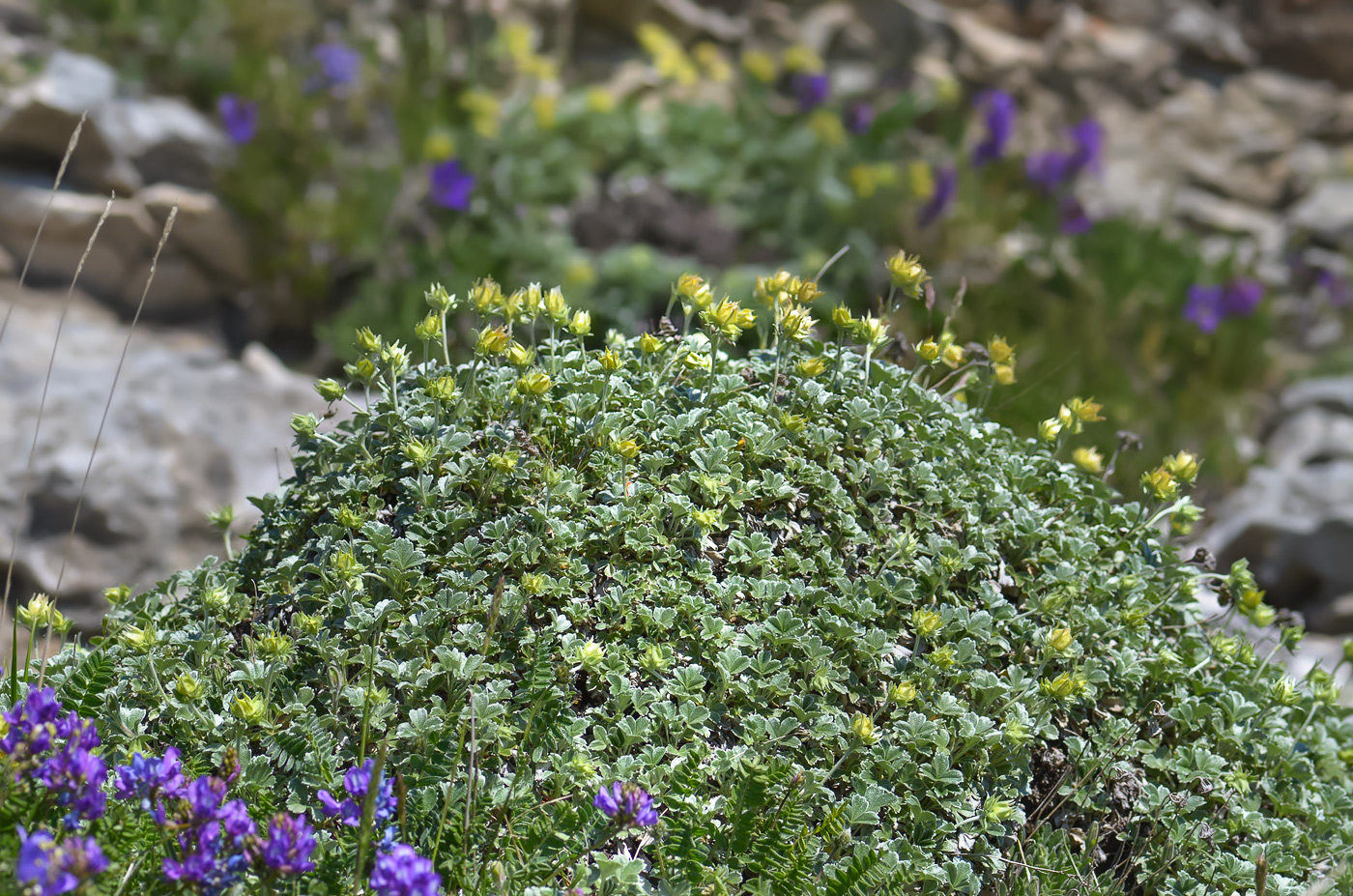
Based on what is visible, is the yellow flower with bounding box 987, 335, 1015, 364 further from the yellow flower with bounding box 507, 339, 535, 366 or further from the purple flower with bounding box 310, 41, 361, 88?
the purple flower with bounding box 310, 41, 361, 88

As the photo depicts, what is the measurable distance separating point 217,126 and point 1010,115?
4.73 metres

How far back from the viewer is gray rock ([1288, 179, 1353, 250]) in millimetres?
7492

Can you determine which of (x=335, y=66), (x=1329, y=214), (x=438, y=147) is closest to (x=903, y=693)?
(x=438, y=147)

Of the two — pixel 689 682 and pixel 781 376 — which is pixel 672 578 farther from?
pixel 781 376

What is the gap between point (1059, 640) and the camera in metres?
2.04

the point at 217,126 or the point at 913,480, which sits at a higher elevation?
the point at 913,480

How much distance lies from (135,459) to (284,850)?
322 centimetres

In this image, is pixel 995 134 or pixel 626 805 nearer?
pixel 626 805

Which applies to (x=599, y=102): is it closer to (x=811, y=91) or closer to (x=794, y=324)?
Result: (x=811, y=91)

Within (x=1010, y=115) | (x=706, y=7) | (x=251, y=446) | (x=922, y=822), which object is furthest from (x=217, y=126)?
(x=922, y=822)

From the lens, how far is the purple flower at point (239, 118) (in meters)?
5.90

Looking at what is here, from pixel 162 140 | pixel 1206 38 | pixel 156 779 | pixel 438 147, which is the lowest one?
pixel 162 140

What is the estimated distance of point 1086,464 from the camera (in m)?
2.50

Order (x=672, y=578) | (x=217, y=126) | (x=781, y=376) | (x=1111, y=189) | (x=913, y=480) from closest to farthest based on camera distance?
(x=672, y=578), (x=913, y=480), (x=781, y=376), (x=217, y=126), (x=1111, y=189)
